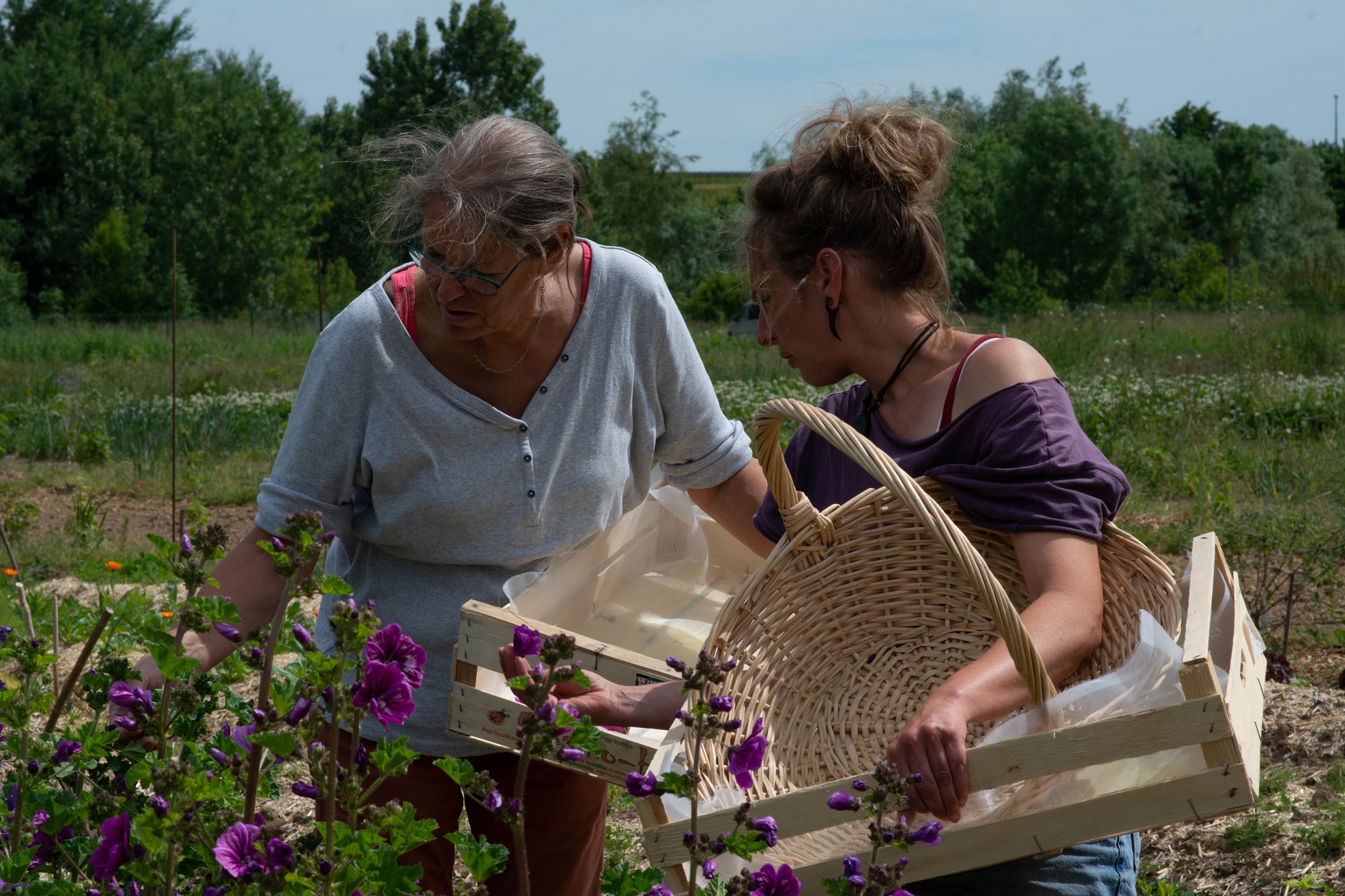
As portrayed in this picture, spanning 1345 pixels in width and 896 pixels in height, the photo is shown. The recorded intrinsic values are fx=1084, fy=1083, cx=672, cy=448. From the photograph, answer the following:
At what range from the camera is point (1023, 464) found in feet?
4.88

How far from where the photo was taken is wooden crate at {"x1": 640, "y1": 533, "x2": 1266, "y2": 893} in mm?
1064

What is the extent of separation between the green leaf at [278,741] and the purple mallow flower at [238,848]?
0.28 feet

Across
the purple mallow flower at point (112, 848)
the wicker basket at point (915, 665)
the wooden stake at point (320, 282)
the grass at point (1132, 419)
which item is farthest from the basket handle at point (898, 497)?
the grass at point (1132, 419)

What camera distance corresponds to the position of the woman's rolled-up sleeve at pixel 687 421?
2029 mm

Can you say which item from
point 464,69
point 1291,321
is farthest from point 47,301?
point 1291,321

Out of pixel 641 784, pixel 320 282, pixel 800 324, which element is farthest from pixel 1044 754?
pixel 320 282

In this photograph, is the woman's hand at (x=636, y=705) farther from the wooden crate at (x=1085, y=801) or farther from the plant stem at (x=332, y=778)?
the plant stem at (x=332, y=778)

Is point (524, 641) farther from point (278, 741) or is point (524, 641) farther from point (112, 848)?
point (112, 848)

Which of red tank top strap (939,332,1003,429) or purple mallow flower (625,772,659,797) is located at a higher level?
red tank top strap (939,332,1003,429)

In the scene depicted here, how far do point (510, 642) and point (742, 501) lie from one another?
2.49ft

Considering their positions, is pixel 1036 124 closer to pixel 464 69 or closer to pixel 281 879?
pixel 464 69

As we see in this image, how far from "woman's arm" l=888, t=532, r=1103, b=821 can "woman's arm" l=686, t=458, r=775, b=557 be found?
2.34ft

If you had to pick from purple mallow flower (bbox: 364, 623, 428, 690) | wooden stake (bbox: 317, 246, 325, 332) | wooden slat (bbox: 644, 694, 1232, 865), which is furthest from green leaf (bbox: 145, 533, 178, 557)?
wooden stake (bbox: 317, 246, 325, 332)

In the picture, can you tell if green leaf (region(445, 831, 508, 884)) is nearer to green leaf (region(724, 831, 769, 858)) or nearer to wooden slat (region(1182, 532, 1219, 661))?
green leaf (region(724, 831, 769, 858))
